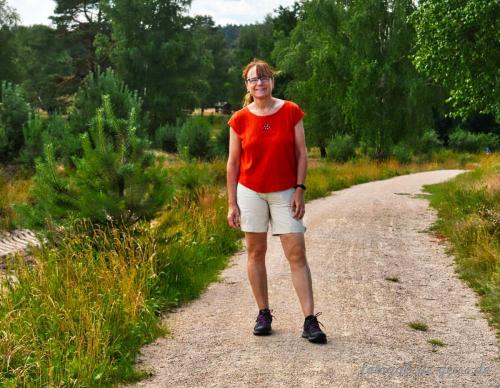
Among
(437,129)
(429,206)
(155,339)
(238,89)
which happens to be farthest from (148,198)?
(238,89)

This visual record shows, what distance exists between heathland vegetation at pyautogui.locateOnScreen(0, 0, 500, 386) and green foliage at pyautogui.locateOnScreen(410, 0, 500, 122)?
0.03 meters

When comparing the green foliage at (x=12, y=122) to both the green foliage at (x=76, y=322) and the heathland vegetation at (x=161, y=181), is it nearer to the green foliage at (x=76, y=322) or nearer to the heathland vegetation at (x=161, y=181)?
the heathland vegetation at (x=161, y=181)

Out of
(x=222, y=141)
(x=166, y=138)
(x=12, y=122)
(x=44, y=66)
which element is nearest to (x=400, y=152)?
(x=222, y=141)

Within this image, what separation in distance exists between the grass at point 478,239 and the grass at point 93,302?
2.97m

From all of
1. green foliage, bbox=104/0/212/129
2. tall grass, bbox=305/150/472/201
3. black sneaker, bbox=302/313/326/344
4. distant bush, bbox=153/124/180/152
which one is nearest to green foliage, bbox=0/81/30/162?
tall grass, bbox=305/150/472/201

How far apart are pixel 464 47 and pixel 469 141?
3785 centimetres

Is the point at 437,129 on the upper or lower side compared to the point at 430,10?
lower

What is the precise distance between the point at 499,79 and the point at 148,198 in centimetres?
774

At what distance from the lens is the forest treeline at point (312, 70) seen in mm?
12438

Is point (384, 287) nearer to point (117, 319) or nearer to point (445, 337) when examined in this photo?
point (445, 337)

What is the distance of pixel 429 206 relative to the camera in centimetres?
1453

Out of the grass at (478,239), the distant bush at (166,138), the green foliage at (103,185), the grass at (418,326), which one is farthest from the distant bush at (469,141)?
the grass at (418,326)

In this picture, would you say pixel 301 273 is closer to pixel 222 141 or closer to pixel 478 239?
pixel 478 239

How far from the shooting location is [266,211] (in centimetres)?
464
